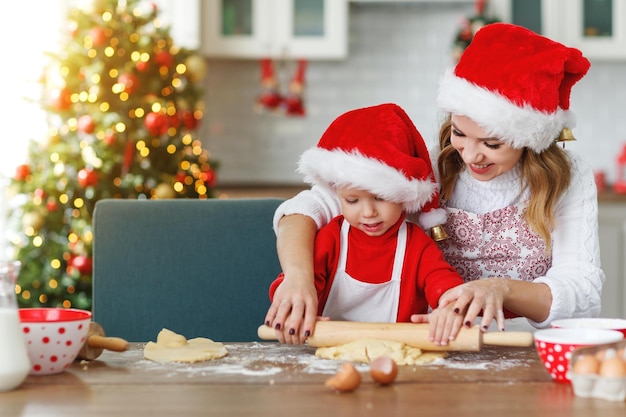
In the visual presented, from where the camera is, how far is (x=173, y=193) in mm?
3730


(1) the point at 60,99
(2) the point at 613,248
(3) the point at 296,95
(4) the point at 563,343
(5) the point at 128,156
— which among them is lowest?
(2) the point at 613,248

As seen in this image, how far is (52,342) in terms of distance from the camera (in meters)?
1.36

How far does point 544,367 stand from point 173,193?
2.53 m

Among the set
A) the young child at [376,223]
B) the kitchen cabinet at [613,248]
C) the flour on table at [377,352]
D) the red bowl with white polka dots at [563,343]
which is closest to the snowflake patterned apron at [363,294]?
the young child at [376,223]

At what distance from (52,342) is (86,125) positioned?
2.31 metres

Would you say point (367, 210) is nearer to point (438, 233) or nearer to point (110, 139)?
point (438, 233)

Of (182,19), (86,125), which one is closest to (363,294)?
(86,125)

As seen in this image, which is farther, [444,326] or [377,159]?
[377,159]

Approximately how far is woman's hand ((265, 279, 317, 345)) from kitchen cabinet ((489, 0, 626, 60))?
3.29 meters

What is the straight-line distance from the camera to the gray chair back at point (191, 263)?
2168mm

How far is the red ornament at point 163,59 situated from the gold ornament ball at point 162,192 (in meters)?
0.52

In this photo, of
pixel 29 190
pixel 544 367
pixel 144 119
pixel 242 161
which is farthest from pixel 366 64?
pixel 544 367

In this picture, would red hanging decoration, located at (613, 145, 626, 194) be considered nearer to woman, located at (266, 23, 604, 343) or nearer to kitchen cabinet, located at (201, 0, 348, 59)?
kitchen cabinet, located at (201, 0, 348, 59)

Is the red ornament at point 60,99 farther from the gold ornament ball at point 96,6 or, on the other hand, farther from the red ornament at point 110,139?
the gold ornament ball at point 96,6
